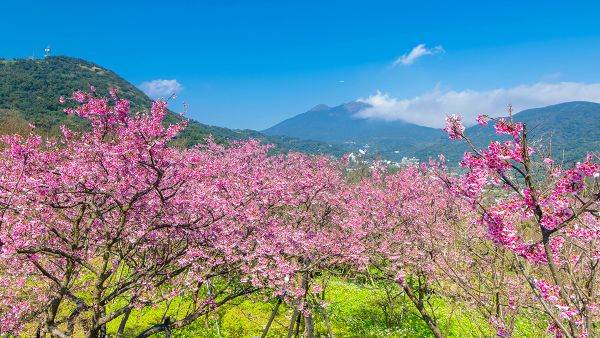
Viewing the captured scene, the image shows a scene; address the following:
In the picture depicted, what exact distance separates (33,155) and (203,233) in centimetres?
414

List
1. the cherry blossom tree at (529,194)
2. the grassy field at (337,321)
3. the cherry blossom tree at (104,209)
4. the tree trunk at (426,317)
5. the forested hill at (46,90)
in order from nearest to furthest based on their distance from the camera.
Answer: the cherry blossom tree at (529,194)
the cherry blossom tree at (104,209)
the tree trunk at (426,317)
the grassy field at (337,321)
the forested hill at (46,90)

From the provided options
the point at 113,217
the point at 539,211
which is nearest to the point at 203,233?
the point at 113,217

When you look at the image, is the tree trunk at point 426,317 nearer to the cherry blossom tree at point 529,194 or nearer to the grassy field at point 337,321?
the grassy field at point 337,321

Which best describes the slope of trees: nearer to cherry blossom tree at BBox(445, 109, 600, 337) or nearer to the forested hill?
cherry blossom tree at BBox(445, 109, 600, 337)

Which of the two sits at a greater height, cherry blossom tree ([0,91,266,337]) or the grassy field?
cherry blossom tree ([0,91,266,337])

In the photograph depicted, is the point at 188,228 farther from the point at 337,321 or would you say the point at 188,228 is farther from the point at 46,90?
the point at 46,90

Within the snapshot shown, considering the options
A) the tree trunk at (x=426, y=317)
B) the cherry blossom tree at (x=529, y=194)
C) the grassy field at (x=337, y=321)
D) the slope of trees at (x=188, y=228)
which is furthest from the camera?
the grassy field at (x=337, y=321)

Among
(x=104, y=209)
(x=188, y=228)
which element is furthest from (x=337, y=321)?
(x=104, y=209)

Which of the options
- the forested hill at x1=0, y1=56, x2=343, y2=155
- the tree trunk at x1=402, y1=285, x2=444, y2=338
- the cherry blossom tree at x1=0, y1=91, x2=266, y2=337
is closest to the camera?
the cherry blossom tree at x1=0, y1=91, x2=266, y2=337

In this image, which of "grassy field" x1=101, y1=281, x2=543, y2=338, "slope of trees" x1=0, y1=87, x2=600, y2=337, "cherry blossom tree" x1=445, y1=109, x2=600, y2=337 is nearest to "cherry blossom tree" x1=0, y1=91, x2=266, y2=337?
"slope of trees" x1=0, y1=87, x2=600, y2=337

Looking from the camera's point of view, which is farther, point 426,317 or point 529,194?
point 426,317

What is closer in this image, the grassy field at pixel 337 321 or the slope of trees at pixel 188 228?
the slope of trees at pixel 188 228

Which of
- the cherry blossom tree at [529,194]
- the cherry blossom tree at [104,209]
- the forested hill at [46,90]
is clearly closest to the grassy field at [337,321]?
the cherry blossom tree at [104,209]

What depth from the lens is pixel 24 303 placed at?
374 inches
